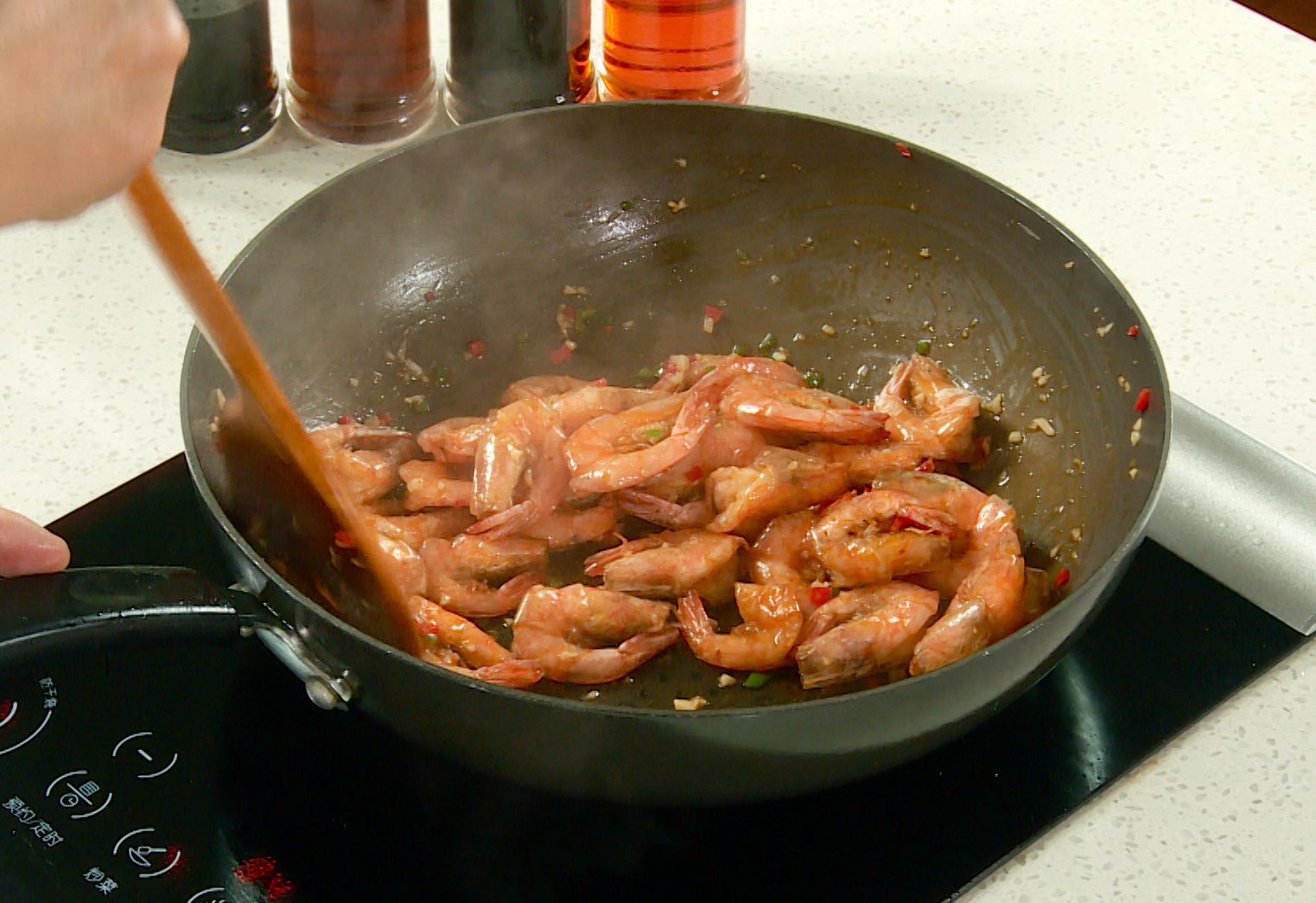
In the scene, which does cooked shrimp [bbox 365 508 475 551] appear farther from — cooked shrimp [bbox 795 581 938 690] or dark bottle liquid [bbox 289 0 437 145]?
dark bottle liquid [bbox 289 0 437 145]

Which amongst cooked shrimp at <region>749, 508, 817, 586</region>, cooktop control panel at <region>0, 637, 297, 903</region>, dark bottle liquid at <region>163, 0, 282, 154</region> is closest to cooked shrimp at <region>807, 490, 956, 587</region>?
cooked shrimp at <region>749, 508, 817, 586</region>

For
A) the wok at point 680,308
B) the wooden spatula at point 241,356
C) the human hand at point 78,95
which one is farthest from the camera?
the wok at point 680,308

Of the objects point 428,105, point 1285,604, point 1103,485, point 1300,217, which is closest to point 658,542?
point 1103,485

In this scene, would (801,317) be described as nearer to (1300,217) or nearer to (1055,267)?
(1055,267)

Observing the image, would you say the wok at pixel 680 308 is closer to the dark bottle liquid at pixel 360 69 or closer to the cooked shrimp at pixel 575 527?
the cooked shrimp at pixel 575 527

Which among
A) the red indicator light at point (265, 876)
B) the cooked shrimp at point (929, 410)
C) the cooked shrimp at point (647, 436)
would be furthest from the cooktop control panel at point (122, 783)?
the cooked shrimp at point (929, 410)
